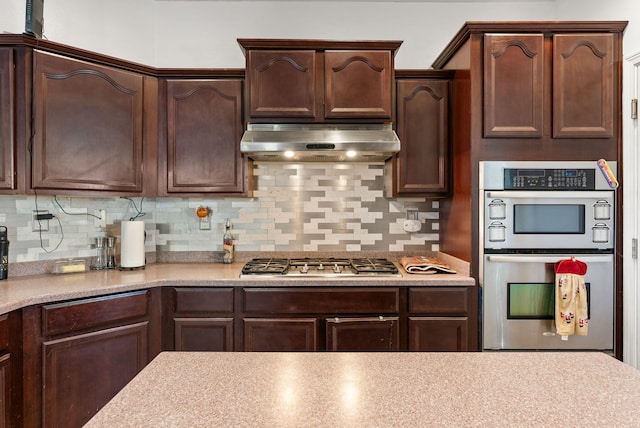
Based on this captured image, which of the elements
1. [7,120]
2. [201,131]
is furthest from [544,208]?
[7,120]

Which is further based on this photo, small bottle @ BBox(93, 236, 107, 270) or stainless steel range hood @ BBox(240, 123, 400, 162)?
small bottle @ BBox(93, 236, 107, 270)

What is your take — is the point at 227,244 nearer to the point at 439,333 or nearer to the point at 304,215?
the point at 304,215

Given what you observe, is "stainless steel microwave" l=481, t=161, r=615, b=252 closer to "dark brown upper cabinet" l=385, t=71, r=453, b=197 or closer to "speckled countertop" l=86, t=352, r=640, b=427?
"dark brown upper cabinet" l=385, t=71, r=453, b=197

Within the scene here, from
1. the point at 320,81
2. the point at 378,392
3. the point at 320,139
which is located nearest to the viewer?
the point at 378,392

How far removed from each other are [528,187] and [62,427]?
2903mm

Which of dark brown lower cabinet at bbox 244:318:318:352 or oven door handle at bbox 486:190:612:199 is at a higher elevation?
oven door handle at bbox 486:190:612:199

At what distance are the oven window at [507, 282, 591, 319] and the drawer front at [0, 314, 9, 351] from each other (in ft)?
Result: 8.66

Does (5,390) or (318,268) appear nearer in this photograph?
(5,390)

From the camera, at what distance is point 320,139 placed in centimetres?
246

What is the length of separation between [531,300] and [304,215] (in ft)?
5.37

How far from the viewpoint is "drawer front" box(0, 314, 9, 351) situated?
1760 millimetres

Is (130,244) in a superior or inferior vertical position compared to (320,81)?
inferior

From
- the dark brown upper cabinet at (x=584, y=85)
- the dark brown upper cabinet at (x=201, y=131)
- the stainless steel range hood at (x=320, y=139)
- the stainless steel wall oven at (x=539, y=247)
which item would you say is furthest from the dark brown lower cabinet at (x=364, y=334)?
the dark brown upper cabinet at (x=584, y=85)

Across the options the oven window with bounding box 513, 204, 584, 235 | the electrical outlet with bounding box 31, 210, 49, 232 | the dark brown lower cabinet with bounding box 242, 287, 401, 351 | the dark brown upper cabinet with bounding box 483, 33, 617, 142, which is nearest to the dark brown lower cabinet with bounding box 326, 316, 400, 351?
the dark brown lower cabinet with bounding box 242, 287, 401, 351
